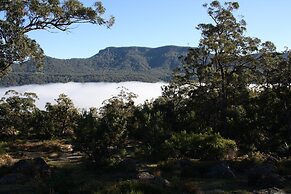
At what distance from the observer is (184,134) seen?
83.8 feet

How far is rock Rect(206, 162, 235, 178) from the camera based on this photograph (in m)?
19.5

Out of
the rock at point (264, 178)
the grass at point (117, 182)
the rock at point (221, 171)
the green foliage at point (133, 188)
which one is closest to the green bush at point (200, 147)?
the grass at point (117, 182)

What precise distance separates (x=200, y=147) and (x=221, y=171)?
4396 millimetres

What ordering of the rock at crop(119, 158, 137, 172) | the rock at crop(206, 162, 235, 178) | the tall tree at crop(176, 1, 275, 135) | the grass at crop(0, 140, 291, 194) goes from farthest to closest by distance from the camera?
the tall tree at crop(176, 1, 275, 135), the rock at crop(119, 158, 137, 172), the rock at crop(206, 162, 235, 178), the grass at crop(0, 140, 291, 194)

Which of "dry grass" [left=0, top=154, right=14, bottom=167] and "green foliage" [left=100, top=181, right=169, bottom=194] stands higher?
"green foliage" [left=100, top=181, right=169, bottom=194]

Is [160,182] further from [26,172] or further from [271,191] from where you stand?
[26,172]

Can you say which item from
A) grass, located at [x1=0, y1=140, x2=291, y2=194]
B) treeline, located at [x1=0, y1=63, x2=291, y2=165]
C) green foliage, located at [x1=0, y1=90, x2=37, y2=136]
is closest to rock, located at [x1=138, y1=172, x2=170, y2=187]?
grass, located at [x1=0, y1=140, x2=291, y2=194]

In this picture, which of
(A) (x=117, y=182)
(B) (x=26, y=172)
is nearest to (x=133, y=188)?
(A) (x=117, y=182)

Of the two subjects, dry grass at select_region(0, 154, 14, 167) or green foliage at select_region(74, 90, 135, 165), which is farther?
dry grass at select_region(0, 154, 14, 167)

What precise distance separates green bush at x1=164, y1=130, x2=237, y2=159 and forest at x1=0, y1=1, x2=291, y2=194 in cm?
6

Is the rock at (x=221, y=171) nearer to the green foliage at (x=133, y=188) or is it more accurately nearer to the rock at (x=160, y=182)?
the rock at (x=160, y=182)

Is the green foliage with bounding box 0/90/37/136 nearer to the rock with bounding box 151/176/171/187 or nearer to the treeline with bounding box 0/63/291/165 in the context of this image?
the treeline with bounding box 0/63/291/165

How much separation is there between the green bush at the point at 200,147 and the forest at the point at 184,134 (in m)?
0.06

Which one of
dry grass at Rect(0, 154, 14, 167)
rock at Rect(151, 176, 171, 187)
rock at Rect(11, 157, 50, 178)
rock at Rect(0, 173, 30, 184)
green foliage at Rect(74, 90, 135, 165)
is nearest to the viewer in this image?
rock at Rect(151, 176, 171, 187)
